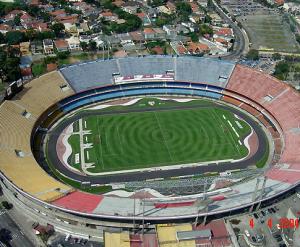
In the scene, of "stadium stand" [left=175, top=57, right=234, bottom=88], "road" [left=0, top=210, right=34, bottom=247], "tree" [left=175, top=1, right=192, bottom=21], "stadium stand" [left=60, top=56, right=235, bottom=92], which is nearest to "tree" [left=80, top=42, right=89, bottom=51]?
"stadium stand" [left=60, top=56, right=235, bottom=92]

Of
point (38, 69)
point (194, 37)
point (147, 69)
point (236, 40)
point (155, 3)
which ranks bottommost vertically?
point (155, 3)

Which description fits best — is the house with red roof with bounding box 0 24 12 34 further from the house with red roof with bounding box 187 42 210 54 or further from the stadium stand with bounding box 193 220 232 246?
the stadium stand with bounding box 193 220 232 246

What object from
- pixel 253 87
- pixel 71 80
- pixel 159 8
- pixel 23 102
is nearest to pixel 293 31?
pixel 159 8

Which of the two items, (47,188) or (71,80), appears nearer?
(47,188)

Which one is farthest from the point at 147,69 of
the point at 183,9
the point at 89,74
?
the point at 183,9

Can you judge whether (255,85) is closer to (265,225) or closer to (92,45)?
(265,225)

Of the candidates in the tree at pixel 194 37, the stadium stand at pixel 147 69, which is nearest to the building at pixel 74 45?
the stadium stand at pixel 147 69

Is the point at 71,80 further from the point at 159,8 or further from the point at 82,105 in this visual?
the point at 159,8
